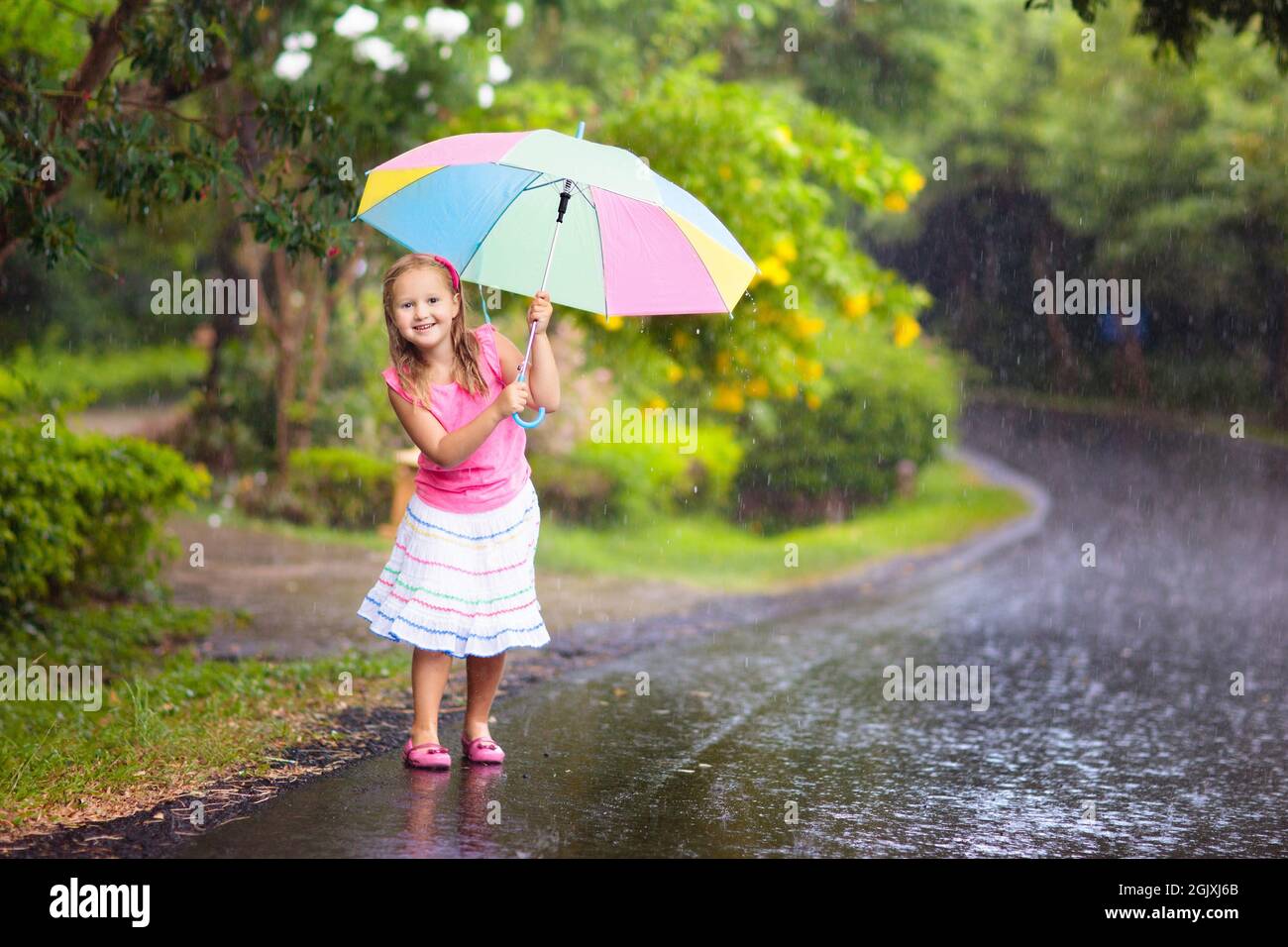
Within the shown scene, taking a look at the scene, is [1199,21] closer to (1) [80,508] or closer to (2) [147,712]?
(2) [147,712]

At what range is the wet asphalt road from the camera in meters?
4.80

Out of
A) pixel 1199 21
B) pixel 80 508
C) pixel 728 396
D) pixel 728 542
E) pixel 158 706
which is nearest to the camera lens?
pixel 158 706

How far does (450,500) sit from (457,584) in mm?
301

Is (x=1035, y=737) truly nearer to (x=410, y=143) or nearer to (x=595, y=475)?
(x=410, y=143)

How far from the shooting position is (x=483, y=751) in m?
5.59

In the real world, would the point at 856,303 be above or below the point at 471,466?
above

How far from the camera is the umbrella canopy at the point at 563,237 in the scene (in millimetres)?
5438

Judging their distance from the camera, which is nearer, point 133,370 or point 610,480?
point 610,480

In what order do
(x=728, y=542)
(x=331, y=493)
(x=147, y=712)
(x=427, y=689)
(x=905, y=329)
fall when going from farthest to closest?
(x=728, y=542) → (x=331, y=493) → (x=905, y=329) → (x=147, y=712) → (x=427, y=689)

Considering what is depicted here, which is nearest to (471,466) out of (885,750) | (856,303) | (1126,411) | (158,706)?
(158,706)

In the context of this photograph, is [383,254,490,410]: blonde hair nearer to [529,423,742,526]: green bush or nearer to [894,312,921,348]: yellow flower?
[894,312,921,348]: yellow flower

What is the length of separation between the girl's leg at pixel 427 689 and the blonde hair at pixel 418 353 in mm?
930

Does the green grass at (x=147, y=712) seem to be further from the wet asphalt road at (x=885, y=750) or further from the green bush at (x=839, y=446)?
the green bush at (x=839, y=446)

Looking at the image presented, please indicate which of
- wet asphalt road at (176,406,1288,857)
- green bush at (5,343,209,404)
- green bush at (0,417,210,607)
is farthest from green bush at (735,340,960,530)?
green bush at (5,343,209,404)
